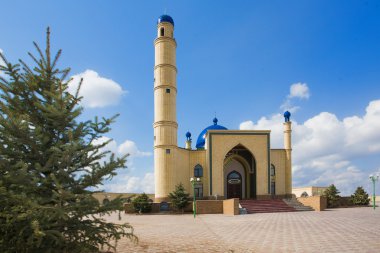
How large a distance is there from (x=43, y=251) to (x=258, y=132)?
29004 mm

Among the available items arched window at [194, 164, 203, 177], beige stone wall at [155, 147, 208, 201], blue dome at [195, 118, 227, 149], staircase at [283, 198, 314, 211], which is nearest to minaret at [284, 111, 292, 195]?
staircase at [283, 198, 314, 211]

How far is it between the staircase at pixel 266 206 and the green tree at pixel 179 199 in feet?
17.9

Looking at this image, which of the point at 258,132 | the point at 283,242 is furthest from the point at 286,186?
the point at 283,242

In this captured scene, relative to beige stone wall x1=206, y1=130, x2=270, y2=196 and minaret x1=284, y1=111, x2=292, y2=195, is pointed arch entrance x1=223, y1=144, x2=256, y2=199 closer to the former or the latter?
beige stone wall x1=206, y1=130, x2=270, y2=196

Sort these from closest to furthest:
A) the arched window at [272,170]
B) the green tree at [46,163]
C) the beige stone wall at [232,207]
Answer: the green tree at [46,163] < the beige stone wall at [232,207] < the arched window at [272,170]

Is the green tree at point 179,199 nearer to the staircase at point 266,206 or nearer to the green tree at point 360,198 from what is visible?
the staircase at point 266,206

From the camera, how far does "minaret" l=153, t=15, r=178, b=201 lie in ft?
99.5

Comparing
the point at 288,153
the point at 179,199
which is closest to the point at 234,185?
the point at 288,153

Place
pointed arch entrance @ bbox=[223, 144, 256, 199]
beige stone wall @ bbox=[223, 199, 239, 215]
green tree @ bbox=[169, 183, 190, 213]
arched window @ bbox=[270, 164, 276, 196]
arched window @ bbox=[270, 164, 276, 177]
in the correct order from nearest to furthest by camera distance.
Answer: beige stone wall @ bbox=[223, 199, 239, 215], green tree @ bbox=[169, 183, 190, 213], arched window @ bbox=[270, 164, 276, 196], arched window @ bbox=[270, 164, 276, 177], pointed arch entrance @ bbox=[223, 144, 256, 199]

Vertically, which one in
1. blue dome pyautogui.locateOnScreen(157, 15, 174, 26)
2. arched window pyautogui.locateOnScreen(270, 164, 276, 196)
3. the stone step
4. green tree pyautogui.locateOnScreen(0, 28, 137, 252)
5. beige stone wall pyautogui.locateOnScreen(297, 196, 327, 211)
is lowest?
the stone step

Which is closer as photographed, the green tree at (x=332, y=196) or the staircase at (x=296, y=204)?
the staircase at (x=296, y=204)

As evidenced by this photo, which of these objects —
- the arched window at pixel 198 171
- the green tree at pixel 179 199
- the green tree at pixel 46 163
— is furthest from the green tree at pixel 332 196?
the green tree at pixel 46 163

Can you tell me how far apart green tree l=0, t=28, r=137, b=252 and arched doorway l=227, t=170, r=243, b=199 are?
97.9 ft

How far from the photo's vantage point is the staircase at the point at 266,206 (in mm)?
27969
